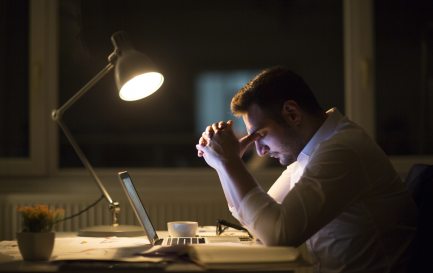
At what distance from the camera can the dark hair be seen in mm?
1769

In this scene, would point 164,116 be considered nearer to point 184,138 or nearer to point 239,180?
point 184,138

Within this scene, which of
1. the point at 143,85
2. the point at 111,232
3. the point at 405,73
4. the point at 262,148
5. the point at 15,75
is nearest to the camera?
the point at 262,148

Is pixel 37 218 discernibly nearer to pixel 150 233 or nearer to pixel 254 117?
pixel 150 233

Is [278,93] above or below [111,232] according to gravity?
above

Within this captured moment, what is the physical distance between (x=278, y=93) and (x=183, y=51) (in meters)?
1.90

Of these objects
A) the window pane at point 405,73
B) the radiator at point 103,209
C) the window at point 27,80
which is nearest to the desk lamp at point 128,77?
the radiator at point 103,209

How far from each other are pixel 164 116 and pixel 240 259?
240 centimetres

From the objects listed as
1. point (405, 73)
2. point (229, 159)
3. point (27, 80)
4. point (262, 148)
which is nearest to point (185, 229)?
point (262, 148)

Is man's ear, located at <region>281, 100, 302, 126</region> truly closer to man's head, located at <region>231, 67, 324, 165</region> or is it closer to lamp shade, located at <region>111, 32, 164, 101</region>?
man's head, located at <region>231, 67, 324, 165</region>

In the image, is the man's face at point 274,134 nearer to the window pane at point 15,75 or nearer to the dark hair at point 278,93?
the dark hair at point 278,93

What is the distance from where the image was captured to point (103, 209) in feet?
9.93

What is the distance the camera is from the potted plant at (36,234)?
4.60ft

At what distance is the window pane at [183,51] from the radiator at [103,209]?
15.1 inches

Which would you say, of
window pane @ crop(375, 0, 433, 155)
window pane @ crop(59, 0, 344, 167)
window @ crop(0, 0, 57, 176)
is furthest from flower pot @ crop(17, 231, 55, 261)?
window pane @ crop(375, 0, 433, 155)
